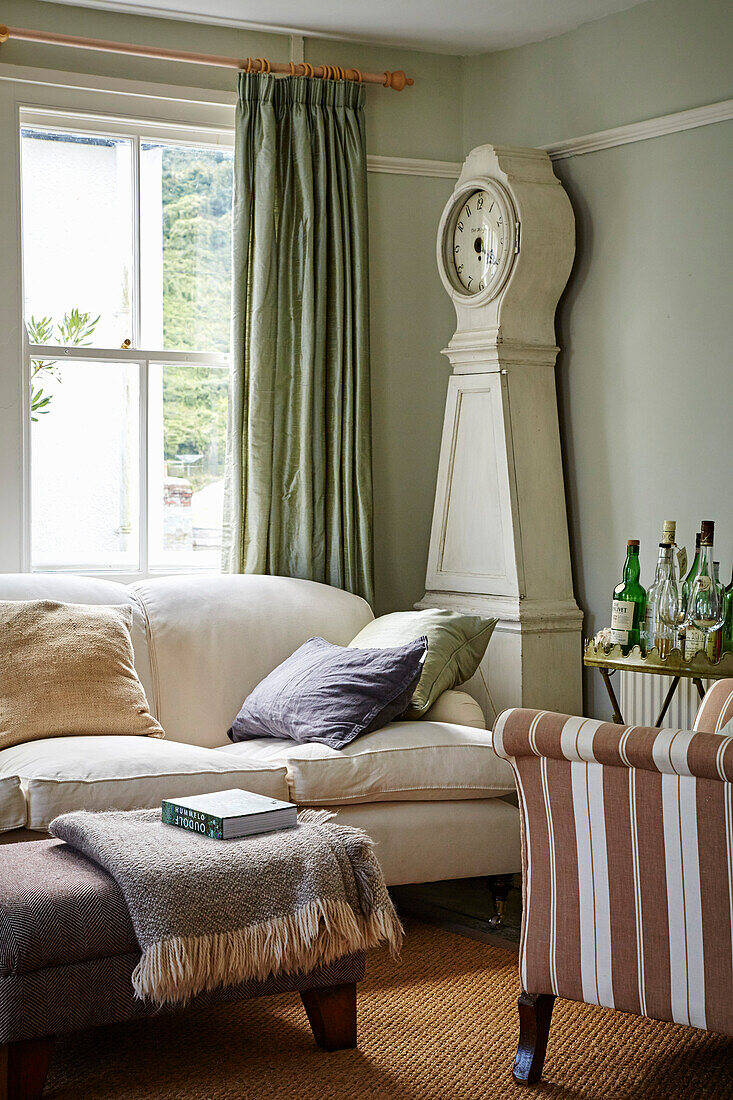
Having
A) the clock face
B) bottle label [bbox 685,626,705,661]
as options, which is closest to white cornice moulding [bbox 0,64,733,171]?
the clock face

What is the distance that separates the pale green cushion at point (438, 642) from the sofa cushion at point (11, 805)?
1095mm

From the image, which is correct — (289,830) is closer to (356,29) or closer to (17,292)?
(17,292)

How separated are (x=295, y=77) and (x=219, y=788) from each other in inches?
96.1

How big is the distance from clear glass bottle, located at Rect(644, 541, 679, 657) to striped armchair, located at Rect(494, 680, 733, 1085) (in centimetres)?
112

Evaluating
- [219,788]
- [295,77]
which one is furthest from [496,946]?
[295,77]

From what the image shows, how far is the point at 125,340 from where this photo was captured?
389cm

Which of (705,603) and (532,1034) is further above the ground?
(705,603)

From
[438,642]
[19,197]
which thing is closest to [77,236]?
[19,197]

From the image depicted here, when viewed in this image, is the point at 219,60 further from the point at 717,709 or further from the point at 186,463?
the point at 717,709

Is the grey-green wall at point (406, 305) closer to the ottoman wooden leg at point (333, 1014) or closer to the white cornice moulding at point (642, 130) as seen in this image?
the white cornice moulding at point (642, 130)

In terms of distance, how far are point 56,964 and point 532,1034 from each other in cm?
88

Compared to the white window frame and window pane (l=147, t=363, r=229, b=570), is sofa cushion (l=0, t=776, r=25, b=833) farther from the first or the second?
window pane (l=147, t=363, r=229, b=570)

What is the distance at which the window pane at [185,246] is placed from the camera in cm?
392

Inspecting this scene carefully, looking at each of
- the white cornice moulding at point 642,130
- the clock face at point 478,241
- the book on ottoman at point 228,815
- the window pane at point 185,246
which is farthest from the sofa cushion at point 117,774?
the white cornice moulding at point 642,130
